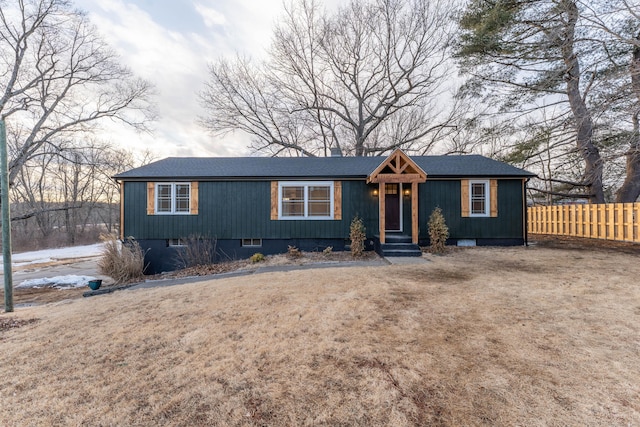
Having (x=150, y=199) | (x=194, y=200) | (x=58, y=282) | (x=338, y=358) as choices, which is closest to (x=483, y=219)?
(x=338, y=358)

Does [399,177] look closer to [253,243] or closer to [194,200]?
[253,243]

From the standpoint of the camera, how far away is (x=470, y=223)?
1008 cm

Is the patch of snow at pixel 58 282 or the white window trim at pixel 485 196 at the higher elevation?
the white window trim at pixel 485 196

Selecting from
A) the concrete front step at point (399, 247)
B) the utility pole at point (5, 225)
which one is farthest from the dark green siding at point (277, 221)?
the utility pole at point (5, 225)

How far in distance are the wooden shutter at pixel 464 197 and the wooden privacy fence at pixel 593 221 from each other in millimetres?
5520

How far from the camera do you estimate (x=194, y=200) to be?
32.4 feet

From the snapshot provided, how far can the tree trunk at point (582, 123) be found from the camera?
30.5 feet

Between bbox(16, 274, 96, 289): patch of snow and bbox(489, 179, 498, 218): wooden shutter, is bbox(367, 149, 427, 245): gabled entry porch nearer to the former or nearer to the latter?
bbox(489, 179, 498, 218): wooden shutter

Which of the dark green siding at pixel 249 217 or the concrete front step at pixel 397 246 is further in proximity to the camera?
the dark green siding at pixel 249 217

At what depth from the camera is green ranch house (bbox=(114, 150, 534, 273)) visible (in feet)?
32.3

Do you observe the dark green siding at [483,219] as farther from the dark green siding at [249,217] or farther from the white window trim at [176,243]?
the white window trim at [176,243]

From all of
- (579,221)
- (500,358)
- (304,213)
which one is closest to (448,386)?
(500,358)

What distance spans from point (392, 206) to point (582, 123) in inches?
284

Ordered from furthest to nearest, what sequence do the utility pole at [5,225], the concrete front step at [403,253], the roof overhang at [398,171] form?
the roof overhang at [398,171]
the concrete front step at [403,253]
the utility pole at [5,225]
